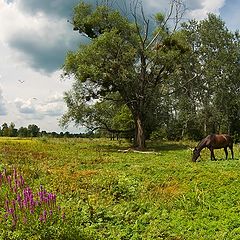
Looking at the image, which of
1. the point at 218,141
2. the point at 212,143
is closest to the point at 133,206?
the point at 212,143

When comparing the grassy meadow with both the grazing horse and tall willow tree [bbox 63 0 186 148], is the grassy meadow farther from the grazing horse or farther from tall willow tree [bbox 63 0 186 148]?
tall willow tree [bbox 63 0 186 148]

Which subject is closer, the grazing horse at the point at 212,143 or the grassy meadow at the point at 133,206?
the grassy meadow at the point at 133,206

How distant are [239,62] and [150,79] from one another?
19125mm

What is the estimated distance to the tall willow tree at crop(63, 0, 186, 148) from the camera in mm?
35281

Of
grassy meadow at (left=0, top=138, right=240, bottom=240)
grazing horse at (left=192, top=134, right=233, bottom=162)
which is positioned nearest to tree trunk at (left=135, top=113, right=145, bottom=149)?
grazing horse at (left=192, top=134, right=233, bottom=162)

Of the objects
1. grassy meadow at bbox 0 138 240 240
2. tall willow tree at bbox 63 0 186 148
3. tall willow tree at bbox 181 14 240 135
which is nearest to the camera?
grassy meadow at bbox 0 138 240 240

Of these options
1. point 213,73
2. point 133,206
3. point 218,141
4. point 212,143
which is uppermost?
point 213,73

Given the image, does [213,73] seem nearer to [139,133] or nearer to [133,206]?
[139,133]

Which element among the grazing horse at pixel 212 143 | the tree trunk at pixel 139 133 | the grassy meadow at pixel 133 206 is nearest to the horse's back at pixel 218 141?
the grazing horse at pixel 212 143

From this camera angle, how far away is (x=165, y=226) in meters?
9.40

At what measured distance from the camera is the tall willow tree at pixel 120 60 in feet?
116

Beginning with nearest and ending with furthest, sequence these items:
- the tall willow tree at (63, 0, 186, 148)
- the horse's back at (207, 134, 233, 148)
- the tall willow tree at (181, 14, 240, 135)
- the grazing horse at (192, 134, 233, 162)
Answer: the grazing horse at (192, 134, 233, 162)
the horse's back at (207, 134, 233, 148)
the tall willow tree at (63, 0, 186, 148)
the tall willow tree at (181, 14, 240, 135)

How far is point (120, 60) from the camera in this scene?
36.1 meters

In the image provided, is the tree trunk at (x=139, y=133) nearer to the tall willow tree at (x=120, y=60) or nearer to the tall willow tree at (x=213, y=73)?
the tall willow tree at (x=120, y=60)
